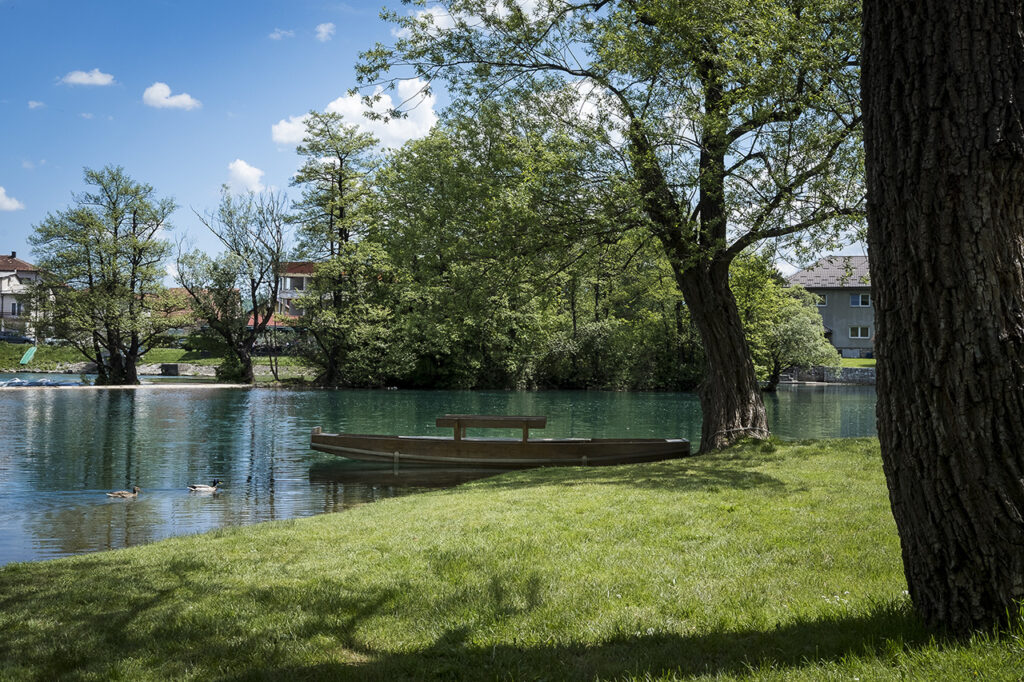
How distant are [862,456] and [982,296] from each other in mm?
10090

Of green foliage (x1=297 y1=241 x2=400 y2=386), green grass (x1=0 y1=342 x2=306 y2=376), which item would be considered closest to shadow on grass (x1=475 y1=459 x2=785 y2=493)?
green foliage (x1=297 y1=241 x2=400 y2=386)

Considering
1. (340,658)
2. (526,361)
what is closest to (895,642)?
(340,658)

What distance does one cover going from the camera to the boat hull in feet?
61.1

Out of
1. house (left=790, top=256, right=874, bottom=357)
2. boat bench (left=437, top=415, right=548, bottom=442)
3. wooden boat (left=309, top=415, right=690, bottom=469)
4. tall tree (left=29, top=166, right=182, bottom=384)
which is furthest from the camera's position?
house (left=790, top=256, right=874, bottom=357)

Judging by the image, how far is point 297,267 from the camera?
7762 cm

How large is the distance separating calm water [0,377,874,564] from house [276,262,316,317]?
12.0 metres

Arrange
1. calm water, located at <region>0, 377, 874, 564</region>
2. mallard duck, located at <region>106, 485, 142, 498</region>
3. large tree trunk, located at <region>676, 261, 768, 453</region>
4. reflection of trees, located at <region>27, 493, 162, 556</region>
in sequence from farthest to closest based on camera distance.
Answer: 1. large tree trunk, located at <region>676, 261, 768, 453</region>
2. mallard duck, located at <region>106, 485, 142, 498</region>
3. calm water, located at <region>0, 377, 874, 564</region>
4. reflection of trees, located at <region>27, 493, 162, 556</region>

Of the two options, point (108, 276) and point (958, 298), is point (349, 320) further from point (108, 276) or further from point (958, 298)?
point (958, 298)

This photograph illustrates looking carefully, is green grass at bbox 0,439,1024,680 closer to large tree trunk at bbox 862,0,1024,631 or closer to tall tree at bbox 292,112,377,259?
large tree trunk at bbox 862,0,1024,631

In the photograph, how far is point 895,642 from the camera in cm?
382

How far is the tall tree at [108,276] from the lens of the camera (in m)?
50.4

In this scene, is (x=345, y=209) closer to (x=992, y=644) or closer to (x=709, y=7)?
(x=709, y=7)

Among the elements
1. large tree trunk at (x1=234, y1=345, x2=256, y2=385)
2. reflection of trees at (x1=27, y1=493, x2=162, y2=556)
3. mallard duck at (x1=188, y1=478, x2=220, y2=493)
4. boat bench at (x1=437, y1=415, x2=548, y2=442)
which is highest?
large tree trunk at (x1=234, y1=345, x2=256, y2=385)

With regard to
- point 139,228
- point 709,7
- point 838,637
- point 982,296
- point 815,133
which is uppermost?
point 139,228
